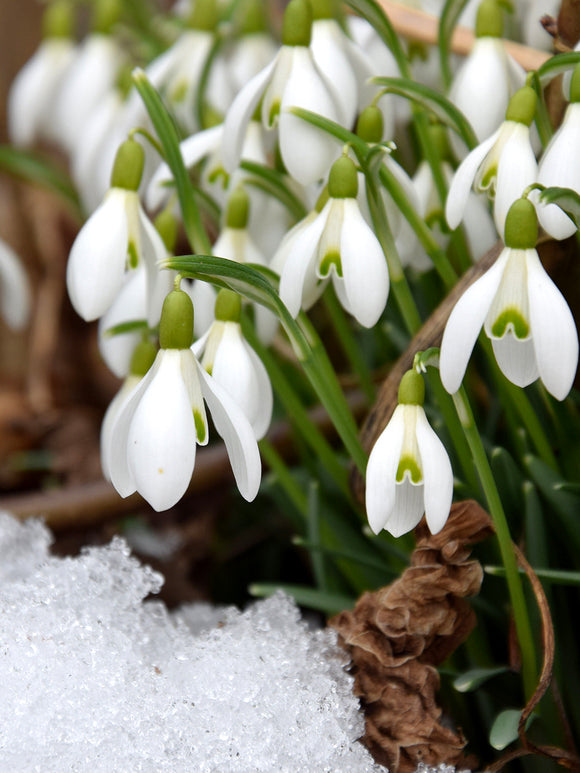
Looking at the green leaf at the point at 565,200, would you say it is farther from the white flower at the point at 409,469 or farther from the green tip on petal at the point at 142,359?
the green tip on petal at the point at 142,359

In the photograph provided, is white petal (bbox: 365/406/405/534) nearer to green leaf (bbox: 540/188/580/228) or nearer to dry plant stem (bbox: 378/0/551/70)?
green leaf (bbox: 540/188/580/228)

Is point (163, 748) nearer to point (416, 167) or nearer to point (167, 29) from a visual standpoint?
point (416, 167)

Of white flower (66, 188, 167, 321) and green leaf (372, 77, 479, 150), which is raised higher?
green leaf (372, 77, 479, 150)

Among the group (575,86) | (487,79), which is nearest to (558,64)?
(575,86)

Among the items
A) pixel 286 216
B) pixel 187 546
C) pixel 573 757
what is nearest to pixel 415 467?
pixel 573 757

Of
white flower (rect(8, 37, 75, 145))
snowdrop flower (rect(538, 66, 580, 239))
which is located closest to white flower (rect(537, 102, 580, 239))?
snowdrop flower (rect(538, 66, 580, 239))

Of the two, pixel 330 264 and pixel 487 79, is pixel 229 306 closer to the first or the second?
pixel 330 264
